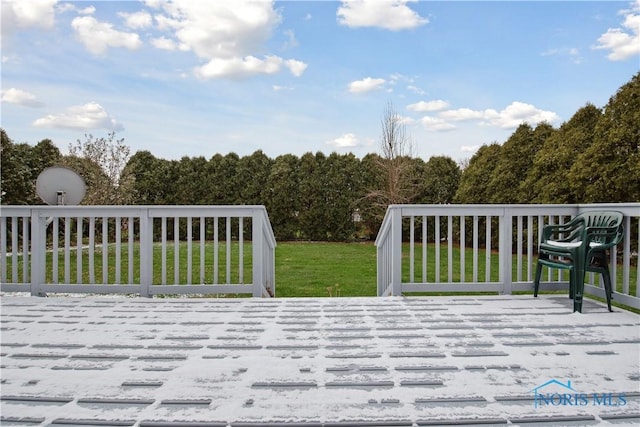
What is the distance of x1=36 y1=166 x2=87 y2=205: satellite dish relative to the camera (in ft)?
15.4

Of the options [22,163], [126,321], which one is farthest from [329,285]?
[22,163]

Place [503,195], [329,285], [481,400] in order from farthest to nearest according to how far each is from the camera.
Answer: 1. [503,195]
2. [329,285]
3. [481,400]

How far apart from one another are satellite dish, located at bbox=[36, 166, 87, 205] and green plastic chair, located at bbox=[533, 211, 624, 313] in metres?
5.08

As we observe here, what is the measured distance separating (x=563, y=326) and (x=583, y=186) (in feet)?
17.1

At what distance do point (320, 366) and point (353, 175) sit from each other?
10517 mm

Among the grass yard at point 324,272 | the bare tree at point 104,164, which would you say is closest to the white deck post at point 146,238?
the grass yard at point 324,272

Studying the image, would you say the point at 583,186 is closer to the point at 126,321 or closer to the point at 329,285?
the point at 329,285

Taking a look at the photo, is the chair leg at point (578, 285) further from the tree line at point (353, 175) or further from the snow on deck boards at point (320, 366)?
the tree line at point (353, 175)

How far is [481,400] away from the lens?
6.08 feet

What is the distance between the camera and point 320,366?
2.23 meters

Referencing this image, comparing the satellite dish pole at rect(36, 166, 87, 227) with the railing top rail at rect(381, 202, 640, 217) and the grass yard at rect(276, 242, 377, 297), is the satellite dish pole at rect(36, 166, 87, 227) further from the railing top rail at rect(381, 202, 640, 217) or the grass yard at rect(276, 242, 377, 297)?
the railing top rail at rect(381, 202, 640, 217)

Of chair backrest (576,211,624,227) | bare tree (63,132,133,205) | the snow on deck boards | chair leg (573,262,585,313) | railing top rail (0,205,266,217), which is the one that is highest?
bare tree (63,132,133,205)

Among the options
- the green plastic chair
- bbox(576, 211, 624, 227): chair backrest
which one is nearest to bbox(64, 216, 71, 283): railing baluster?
the green plastic chair

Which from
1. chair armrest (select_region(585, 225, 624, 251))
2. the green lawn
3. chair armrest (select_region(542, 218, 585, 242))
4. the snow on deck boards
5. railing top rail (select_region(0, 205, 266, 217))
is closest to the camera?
the snow on deck boards
